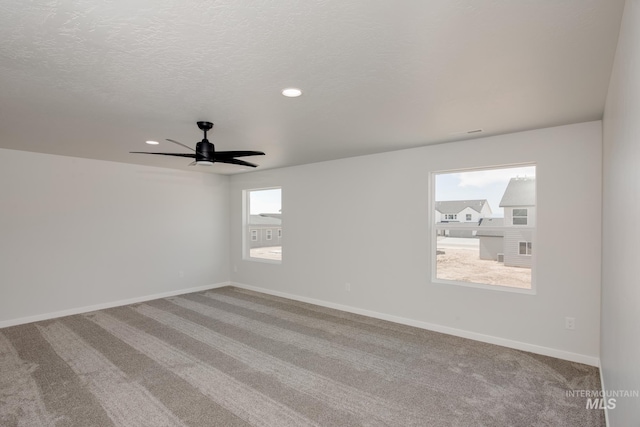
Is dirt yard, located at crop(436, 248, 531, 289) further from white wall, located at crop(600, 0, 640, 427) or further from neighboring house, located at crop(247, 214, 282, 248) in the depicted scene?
neighboring house, located at crop(247, 214, 282, 248)

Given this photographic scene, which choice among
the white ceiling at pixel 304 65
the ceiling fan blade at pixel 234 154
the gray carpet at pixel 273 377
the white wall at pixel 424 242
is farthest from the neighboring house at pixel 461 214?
the ceiling fan blade at pixel 234 154

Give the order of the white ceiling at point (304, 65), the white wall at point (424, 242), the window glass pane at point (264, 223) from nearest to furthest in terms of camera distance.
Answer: the white ceiling at point (304, 65) < the white wall at point (424, 242) < the window glass pane at point (264, 223)

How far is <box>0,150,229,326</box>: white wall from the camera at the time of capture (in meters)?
4.54

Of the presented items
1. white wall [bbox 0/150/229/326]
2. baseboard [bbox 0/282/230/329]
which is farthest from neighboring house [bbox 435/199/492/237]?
baseboard [bbox 0/282/230/329]

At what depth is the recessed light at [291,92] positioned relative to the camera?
243cm

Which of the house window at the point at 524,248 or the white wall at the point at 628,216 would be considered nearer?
the white wall at the point at 628,216

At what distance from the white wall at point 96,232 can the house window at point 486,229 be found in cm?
462

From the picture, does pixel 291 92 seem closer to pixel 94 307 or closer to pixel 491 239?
pixel 491 239

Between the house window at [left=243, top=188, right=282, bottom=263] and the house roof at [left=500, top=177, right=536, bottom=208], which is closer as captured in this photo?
the house roof at [left=500, top=177, right=536, bottom=208]

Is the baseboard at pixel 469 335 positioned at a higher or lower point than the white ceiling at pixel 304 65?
lower

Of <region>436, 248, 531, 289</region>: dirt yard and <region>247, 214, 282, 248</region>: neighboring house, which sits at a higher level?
<region>247, 214, 282, 248</region>: neighboring house

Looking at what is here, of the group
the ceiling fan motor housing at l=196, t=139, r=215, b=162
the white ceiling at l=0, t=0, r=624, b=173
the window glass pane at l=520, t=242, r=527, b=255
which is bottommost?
the window glass pane at l=520, t=242, r=527, b=255

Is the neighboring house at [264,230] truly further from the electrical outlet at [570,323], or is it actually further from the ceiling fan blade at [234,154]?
the electrical outlet at [570,323]

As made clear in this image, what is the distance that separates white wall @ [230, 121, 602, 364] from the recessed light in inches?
95.1
